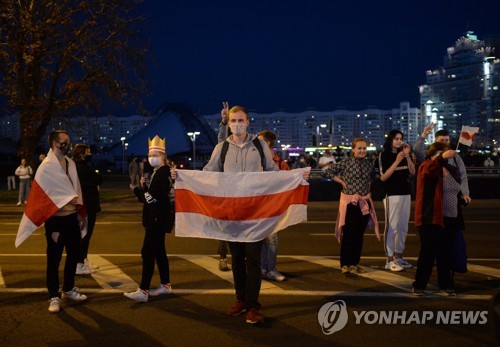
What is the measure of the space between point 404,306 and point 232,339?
88.0 inches

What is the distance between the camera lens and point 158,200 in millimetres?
7020

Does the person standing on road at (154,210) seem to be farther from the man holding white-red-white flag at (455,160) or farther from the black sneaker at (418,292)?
the man holding white-red-white flag at (455,160)

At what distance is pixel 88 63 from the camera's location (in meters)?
25.1

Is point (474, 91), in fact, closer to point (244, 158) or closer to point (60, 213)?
point (244, 158)

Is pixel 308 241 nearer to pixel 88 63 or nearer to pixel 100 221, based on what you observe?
pixel 100 221

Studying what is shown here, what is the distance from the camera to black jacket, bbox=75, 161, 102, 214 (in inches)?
336

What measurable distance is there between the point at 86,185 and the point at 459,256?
557cm

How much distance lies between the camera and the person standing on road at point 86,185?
853 centimetres

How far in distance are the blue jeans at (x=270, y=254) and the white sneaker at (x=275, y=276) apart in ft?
0.19

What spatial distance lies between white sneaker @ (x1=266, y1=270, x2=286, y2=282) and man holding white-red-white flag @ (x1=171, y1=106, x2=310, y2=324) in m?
1.60

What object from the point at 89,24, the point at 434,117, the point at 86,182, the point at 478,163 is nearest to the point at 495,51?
the point at 434,117

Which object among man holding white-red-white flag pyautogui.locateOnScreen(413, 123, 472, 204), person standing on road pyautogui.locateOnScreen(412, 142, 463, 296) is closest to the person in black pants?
person standing on road pyautogui.locateOnScreen(412, 142, 463, 296)

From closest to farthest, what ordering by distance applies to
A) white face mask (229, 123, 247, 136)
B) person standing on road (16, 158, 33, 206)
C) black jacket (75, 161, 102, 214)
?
white face mask (229, 123, 247, 136) → black jacket (75, 161, 102, 214) → person standing on road (16, 158, 33, 206)

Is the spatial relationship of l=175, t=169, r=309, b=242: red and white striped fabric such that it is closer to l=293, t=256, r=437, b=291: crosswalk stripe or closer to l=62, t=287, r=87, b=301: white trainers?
l=62, t=287, r=87, b=301: white trainers
